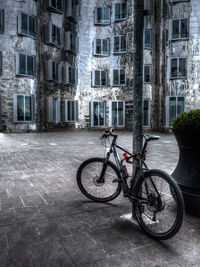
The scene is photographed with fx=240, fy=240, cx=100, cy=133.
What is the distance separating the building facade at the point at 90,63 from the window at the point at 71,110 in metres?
0.08

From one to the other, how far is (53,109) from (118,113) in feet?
18.2

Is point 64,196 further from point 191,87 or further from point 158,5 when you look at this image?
point 158,5

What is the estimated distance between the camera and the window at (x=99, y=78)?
2078 cm

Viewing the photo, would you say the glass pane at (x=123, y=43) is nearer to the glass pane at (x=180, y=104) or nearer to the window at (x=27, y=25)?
A: the glass pane at (x=180, y=104)

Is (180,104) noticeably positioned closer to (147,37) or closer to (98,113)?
(147,37)

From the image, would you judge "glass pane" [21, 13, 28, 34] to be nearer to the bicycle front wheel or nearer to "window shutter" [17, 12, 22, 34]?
"window shutter" [17, 12, 22, 34]

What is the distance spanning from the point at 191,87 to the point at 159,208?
59.1ft

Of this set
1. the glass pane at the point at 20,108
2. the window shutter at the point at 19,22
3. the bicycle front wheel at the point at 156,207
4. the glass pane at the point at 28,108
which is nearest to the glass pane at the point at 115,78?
the glass pane at the point at 28,108

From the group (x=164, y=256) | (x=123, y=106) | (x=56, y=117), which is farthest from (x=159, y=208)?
(x=123, y=106)

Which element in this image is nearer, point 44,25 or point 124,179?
point 124,179

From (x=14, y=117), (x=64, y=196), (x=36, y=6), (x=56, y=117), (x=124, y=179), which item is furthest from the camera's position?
(x=56, y=117)

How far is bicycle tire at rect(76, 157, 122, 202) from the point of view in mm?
3139

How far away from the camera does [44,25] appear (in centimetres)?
1833

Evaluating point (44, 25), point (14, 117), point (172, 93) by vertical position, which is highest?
point (44, 25)
